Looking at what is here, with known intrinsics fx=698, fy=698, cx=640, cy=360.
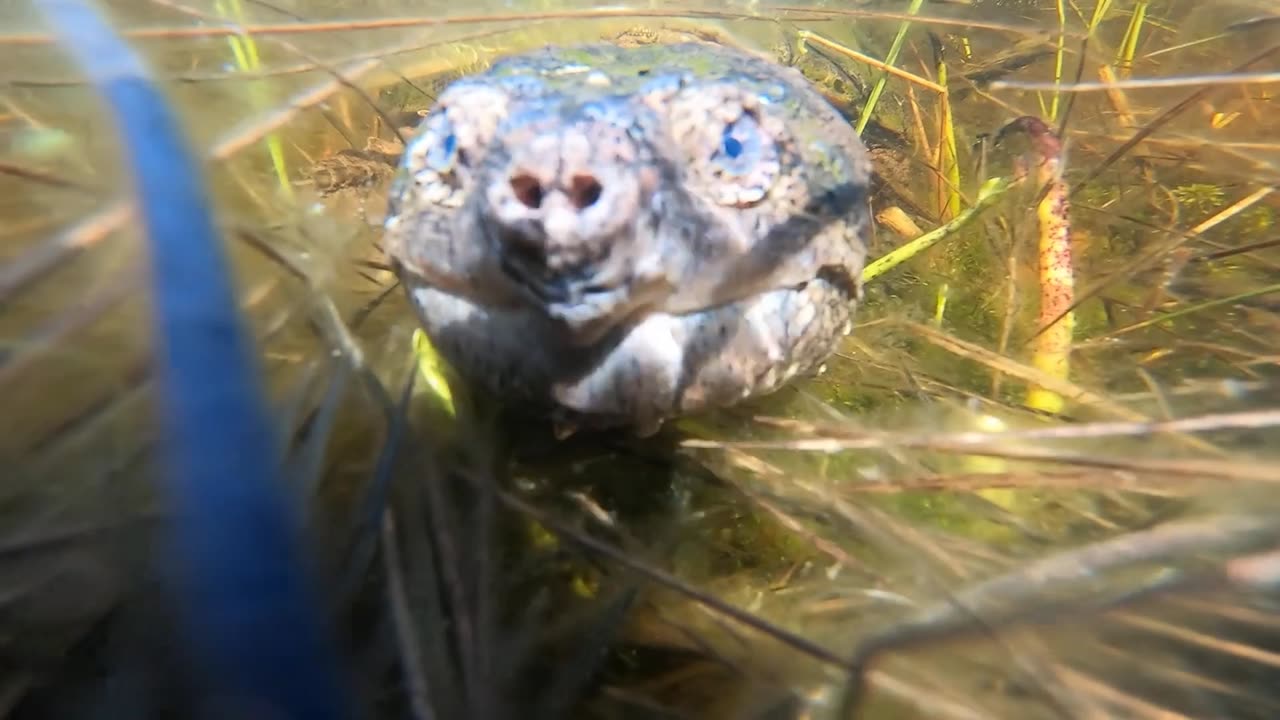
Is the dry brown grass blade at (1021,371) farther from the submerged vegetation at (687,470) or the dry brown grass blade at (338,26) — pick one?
the dry brown grass blade at (338,26)

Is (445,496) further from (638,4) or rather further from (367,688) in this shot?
(638,4)

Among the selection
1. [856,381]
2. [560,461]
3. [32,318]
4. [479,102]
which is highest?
[479,102]

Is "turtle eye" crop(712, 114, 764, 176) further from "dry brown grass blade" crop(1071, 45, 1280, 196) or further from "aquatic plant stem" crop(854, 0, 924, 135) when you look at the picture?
"dry brown grass blade" crop(1071, 45, 1280, 196)

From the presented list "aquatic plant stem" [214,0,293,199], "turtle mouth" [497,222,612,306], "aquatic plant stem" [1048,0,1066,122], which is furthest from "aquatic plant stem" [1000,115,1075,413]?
"aquatic plant stem" [214,0,293,199]

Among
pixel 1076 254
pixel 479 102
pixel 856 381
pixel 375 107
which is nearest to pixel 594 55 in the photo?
pixel 479 102

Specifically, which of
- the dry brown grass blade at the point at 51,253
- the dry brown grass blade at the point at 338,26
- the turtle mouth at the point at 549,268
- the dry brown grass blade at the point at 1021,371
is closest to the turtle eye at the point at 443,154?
the turtle mouth at the point at 549,268

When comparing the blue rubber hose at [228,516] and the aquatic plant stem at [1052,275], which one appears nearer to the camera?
the blue rubber hose at [228,516]
